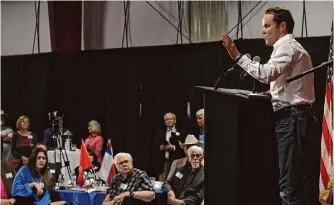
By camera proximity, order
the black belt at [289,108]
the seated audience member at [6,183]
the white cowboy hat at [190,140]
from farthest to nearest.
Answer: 1. the white cowboy hat at [190,140]
2. the seated audience member at [6,183]
3. the black belt at [289,108]

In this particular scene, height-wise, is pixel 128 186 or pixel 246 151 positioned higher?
pixel 246 151

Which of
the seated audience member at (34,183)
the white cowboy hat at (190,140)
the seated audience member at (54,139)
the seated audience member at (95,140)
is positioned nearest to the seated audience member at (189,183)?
the white cowboy hat at (190,140)

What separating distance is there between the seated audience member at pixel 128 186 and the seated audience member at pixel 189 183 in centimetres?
22

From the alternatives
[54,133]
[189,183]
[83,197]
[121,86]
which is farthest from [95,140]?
[189,183]

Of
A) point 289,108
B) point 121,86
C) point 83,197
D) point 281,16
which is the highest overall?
point 281,16

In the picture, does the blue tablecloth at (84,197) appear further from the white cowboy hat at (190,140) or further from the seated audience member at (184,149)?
the white cowboy hat at (190,140)

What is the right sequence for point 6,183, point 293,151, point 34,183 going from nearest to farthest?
point 293,151 → point 34,183 → point 6,183

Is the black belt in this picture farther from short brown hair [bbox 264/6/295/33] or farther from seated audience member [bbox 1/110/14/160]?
seated audience member [bbox 1/110/14/160]

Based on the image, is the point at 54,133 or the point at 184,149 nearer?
the point at 184,149

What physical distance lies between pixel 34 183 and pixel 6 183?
792 mm

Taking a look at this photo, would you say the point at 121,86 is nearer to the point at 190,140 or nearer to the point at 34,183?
the point at 190,140

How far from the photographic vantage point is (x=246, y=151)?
9.22 ft

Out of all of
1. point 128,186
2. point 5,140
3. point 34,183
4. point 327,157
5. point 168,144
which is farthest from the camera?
point 5,140

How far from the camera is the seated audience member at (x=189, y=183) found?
5473 millimetres
